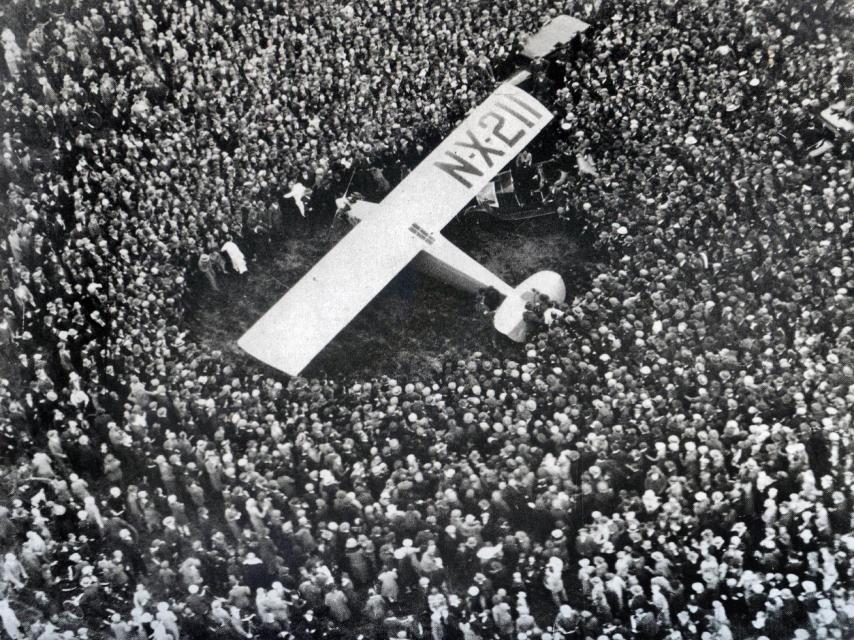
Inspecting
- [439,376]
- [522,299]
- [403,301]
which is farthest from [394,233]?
[439,376]

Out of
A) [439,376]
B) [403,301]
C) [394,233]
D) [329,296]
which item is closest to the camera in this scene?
[329,296]

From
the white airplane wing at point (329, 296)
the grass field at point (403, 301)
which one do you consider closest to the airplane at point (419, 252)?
the white airplane wing at point (329, 296)

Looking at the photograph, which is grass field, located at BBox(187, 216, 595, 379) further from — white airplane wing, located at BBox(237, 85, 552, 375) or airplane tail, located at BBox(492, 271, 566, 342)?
white airplane wing, located at BBox(237, 85, 552, 375)

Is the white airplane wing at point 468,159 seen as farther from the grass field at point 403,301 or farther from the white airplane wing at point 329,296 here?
the grass field at point 403,301

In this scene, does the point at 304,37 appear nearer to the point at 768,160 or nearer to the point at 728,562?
the point at 768,160

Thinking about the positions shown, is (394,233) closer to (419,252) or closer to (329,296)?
(419,252)

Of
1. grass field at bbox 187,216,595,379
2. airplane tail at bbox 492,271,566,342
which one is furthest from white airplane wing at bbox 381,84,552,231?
airplane tail at bbox 492,271,566,342

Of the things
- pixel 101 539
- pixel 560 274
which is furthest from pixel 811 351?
pixel 101 539
